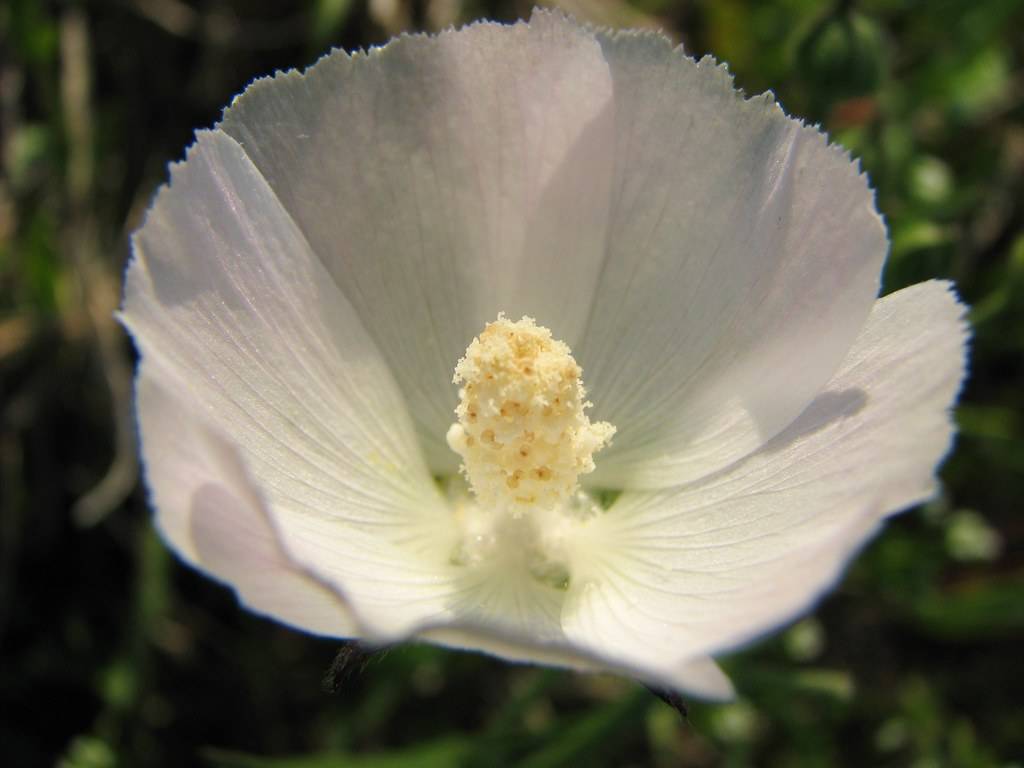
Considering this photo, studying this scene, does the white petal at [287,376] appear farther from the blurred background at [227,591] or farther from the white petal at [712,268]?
the blurred background at [227,591]

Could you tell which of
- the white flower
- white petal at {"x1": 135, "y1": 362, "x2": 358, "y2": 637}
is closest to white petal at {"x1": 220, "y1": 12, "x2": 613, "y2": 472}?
the white flower

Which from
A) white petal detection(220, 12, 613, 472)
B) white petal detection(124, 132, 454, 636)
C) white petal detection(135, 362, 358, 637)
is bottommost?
white petal detection(135, 362, 358, 637)

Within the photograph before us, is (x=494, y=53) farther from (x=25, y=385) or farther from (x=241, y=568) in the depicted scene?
(x=25, y=385)

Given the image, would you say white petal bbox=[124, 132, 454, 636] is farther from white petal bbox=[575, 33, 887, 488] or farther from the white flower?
white petal bbox=[575, 33, 887, 488]

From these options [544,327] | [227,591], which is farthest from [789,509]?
[227,591]

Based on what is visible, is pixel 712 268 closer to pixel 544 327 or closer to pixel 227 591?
pixel 544 327

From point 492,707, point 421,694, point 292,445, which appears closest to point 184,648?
point 421,694
